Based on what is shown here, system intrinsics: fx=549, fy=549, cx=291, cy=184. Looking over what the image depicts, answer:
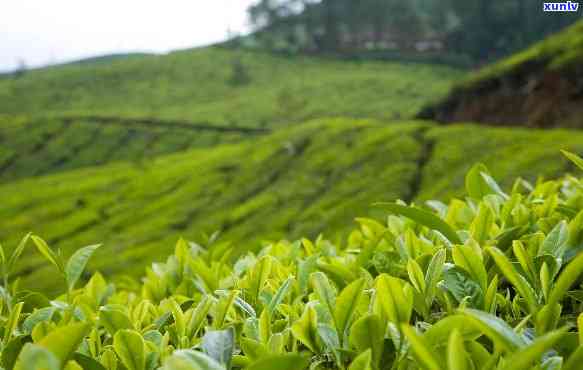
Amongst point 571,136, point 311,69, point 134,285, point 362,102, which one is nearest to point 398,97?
point 362,102

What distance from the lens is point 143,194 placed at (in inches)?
1329

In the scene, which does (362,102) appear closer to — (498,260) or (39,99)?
(39,99)

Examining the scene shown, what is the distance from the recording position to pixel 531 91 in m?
27.2

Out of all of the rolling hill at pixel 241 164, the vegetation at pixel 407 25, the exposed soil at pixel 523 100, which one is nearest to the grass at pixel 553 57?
the exposed soil at pixel 523 100

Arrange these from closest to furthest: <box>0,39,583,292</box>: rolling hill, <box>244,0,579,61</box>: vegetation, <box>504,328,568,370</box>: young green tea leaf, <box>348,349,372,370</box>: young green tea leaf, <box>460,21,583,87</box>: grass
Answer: <box>504,328,568,370</box>: young green tea leaf
<box>348,349,372,370</box>: young green tea leaf
<box>0,39,583,292</box>: rolling hill
<box>460,21,583,87</box>: grass
<box>244,0,579,61</box>: vegetation

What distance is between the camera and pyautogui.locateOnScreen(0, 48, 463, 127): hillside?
61.8 meters

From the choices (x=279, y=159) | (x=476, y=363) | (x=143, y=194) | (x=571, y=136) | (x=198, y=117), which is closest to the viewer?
(x=476, y=363)

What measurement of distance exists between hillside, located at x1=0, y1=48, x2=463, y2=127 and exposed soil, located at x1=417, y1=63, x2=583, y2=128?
22779 mm

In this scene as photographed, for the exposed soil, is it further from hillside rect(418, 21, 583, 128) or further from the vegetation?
the vegetation

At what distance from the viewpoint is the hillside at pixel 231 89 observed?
6184 centimetres

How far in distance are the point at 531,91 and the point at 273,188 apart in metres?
13.7

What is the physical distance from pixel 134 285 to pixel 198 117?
2395 inches

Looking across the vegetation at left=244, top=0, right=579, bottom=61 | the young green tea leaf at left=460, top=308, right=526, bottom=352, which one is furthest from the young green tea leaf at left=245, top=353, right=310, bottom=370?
the vegetation at left=244, top=0, right=579, bottom=61

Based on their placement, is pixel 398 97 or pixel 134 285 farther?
pixel 398 97
